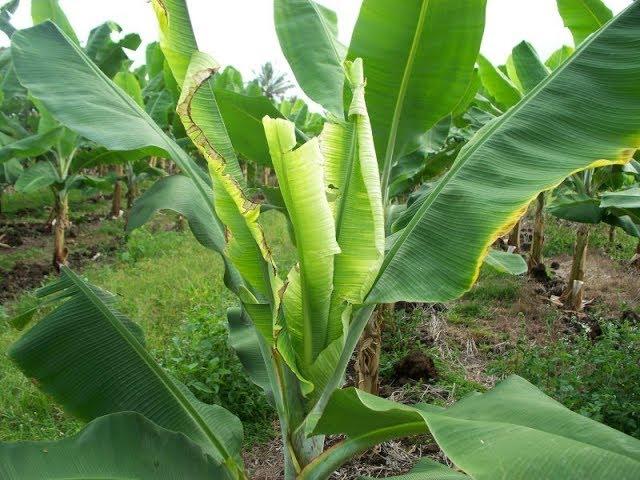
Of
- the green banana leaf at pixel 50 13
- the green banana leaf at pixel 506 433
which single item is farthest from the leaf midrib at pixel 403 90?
the green banana leaf at pixel 50 13

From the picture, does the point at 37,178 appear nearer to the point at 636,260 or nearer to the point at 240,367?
the point at 240,367

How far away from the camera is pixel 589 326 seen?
454cm

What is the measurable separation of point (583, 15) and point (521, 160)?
2.21 meters

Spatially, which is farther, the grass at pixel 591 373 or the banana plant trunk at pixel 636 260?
the banana plant trunk at pixel 636 260

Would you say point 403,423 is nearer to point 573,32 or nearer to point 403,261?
point 403,261

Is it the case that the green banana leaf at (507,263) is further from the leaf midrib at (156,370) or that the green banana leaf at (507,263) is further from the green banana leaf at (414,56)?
the leaf midrib at (156,370)

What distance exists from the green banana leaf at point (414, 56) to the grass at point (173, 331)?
5.96 feet

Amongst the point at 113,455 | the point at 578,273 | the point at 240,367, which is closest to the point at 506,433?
the point at 113,455

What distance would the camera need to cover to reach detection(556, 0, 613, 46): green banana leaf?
328cm

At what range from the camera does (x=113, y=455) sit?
1428 millimetres

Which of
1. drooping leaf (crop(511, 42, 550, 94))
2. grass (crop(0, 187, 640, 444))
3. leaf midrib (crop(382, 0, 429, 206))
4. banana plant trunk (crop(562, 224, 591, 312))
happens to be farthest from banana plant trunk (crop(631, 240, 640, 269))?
leaf midrib (crop(382, 0, 429, 206))

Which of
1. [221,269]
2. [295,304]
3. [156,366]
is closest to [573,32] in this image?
[295,304]

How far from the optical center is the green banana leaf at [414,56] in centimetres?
179

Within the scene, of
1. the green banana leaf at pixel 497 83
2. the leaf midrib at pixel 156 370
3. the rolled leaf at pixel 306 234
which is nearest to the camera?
the rolled leaf at pixel 306 234
